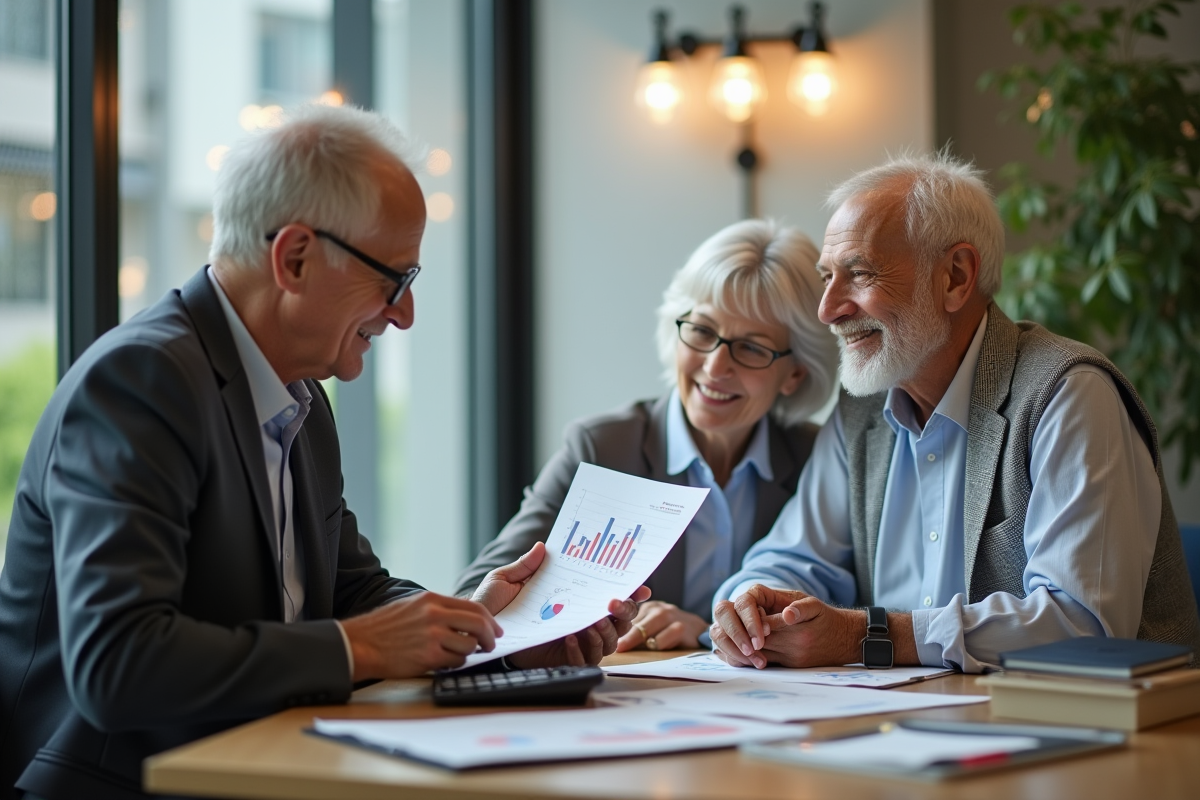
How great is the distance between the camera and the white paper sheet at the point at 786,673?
1.73 metres

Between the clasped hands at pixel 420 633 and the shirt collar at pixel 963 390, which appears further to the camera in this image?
the shirt collar at pixel 963 390

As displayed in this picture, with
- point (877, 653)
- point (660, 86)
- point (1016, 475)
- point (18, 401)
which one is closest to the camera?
point (877, 653)

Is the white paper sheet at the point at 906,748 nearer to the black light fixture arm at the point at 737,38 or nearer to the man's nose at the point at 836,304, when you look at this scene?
the man's nose at the point at 836,304

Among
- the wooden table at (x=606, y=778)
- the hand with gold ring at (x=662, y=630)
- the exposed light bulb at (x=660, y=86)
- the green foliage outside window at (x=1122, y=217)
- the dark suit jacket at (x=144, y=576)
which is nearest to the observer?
the wooden table at (x=606, y=778)

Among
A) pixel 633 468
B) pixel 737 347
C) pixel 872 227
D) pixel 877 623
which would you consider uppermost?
pixel 872 227

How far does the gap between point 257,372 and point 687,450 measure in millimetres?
1161

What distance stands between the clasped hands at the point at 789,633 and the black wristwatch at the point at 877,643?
19 millimetres

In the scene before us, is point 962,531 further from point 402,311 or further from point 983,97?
point 983,97

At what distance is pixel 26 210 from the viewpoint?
2656 mm

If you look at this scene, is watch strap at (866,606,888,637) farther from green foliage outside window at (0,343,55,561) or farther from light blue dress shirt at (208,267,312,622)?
green foliage outside window at (0,343,55,561)

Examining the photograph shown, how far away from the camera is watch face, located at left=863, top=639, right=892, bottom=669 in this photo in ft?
6.11

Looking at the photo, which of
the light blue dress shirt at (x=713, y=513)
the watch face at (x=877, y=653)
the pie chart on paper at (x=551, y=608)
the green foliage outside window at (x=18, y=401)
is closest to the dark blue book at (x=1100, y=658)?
the watch face at (x=877, y=653)

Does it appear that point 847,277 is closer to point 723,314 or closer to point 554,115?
point 723,314

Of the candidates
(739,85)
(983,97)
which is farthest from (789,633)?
(983,97)
